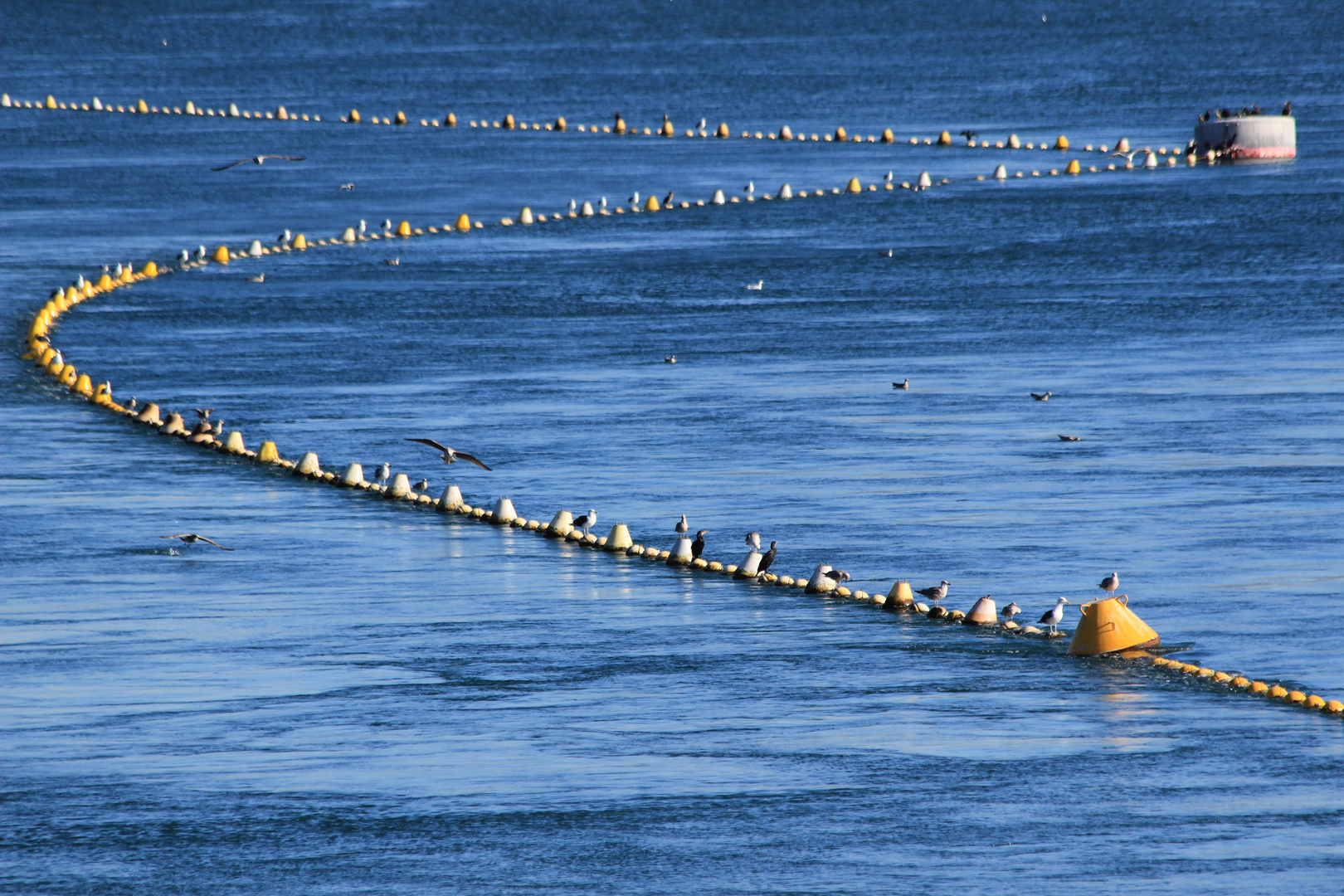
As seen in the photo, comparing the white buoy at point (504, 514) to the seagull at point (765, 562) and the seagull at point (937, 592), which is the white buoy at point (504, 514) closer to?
the seagull at point (765, 562)

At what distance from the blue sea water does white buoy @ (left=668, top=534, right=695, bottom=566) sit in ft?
0.86

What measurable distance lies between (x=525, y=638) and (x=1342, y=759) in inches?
259

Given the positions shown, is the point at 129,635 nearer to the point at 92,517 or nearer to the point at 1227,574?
the point at 92,517

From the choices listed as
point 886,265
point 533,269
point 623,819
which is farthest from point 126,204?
point 623,819

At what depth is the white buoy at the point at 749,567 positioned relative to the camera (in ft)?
64.0

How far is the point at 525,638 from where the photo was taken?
688 inches

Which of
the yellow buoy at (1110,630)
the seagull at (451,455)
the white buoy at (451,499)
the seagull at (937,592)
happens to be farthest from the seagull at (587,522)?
the yellow buoy at (1110,630)

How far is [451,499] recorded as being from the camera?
23.0 m

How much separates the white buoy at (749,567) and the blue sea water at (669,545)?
0.51ft

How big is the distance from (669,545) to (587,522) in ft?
2.98

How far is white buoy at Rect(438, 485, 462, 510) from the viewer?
75.4 feet

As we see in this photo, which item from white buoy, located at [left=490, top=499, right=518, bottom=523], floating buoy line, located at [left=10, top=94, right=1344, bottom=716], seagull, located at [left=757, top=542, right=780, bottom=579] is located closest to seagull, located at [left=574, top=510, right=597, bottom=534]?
floating buoy line, located at [left=10, top=94, right=1344, bottom=716]

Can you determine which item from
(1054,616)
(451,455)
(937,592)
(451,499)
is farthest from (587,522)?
(1054,616)

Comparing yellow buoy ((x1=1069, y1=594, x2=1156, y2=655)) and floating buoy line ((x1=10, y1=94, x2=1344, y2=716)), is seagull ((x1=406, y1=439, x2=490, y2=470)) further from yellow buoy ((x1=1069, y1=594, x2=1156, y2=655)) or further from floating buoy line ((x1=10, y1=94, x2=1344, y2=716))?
yellow buoy ((x1=1069, y1=594, x2=1156, y2=655))
